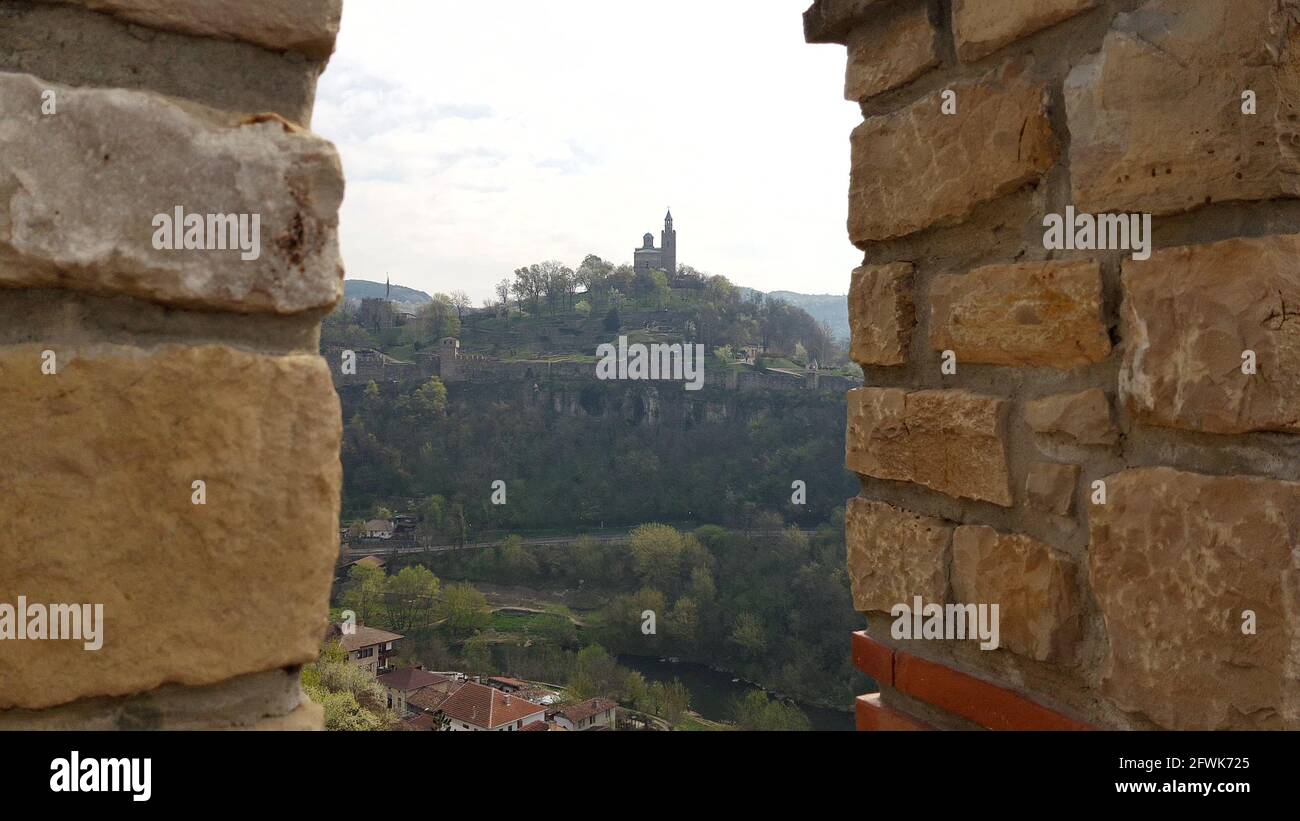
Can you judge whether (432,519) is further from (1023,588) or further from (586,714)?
(1023,588)

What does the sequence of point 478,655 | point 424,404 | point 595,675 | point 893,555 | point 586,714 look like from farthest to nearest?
1. point 424,404
2. point 478,655
3. point 595,675
4. point 586,714
5. point 893,555

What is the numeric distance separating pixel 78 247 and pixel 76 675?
1.28ft

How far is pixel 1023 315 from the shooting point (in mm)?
1495

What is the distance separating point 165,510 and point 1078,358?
1255 mm

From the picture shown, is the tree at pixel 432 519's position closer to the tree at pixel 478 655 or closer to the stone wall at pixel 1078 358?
the tree at pixel 478 655

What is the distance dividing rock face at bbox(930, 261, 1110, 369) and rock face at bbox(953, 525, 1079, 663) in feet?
1.00

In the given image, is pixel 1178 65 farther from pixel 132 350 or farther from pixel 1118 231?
pixel 132 350

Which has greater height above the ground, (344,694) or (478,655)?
(344,694)

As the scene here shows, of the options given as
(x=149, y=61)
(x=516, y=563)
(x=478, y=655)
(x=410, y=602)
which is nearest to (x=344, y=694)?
(x=149, y=61)

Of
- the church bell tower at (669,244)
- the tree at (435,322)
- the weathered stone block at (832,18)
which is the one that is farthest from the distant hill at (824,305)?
the weathered stone block at (832,18)

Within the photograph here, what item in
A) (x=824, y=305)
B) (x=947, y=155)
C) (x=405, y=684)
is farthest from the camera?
(x=824, y=305)

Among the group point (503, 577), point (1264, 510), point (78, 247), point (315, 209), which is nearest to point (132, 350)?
point (78, 247)

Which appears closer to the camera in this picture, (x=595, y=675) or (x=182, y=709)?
(x=182, y=709)

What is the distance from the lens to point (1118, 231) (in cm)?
134
